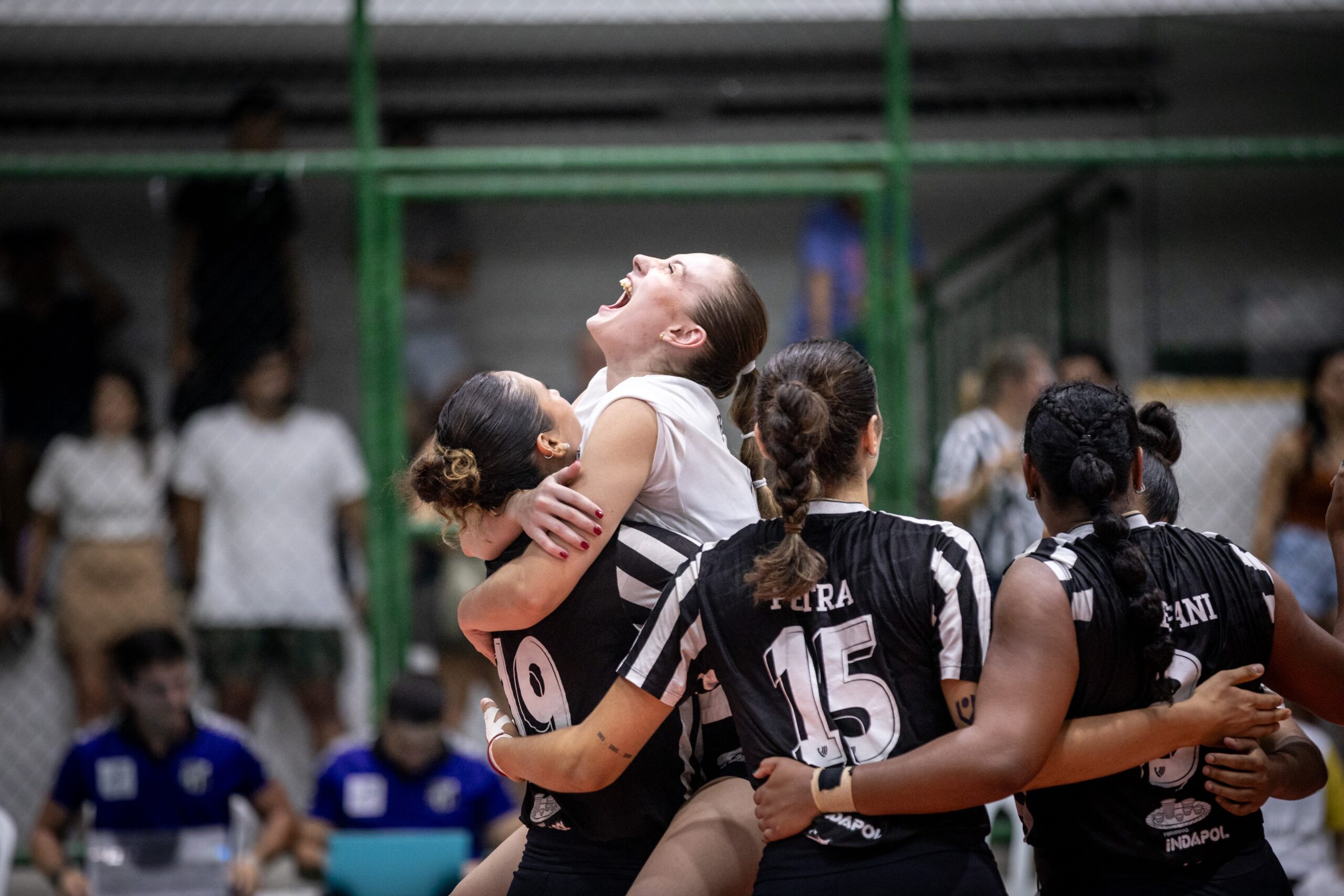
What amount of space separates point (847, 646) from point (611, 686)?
1.39ft

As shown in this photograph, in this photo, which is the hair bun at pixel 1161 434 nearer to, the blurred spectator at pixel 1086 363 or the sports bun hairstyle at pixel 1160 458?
the sports bun hairstyle at pixel 1160 458

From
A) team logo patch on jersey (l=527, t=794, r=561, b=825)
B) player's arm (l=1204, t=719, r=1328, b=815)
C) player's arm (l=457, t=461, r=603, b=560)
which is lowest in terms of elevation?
team logo patch on jersey (l=527, t=794, r=561, b=825)

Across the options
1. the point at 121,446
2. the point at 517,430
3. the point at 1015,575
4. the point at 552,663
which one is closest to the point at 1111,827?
the point at 1015,575

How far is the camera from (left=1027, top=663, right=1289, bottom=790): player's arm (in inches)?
75.1

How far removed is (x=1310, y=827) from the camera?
4.00 metres

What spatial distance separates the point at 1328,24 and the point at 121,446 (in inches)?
227

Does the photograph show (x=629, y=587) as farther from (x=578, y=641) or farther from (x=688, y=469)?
(x=688, y=469)

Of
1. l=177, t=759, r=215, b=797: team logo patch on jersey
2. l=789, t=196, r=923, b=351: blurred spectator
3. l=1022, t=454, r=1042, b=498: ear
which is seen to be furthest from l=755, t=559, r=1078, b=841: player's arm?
l=177, t=759, r=215, b=797: team logo patch on jersey

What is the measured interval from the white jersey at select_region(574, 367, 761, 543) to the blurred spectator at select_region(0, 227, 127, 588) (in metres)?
4.23

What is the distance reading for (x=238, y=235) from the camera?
544cm

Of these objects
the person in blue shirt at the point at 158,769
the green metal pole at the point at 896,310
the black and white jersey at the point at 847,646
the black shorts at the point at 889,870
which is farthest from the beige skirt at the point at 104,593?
the black shorts at the point at 889,870

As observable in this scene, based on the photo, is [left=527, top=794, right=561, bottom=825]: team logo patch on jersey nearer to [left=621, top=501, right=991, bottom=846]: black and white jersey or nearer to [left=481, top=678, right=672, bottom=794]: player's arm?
[left=481, top=678, right=672, bottom=794]: player's arm

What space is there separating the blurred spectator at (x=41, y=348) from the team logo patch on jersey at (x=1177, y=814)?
495 cm

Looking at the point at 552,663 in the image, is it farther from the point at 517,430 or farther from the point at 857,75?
the point at 857,75
